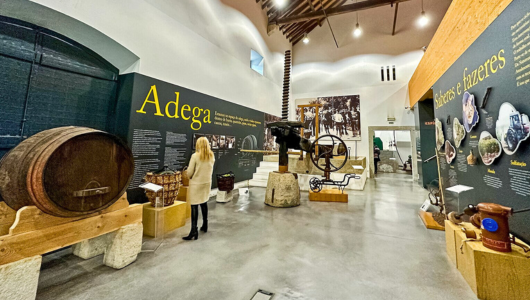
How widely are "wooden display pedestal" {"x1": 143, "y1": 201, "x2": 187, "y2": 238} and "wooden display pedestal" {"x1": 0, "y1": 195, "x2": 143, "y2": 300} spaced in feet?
2.13

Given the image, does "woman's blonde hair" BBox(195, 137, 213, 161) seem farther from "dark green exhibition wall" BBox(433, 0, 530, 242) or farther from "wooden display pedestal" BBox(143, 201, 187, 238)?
"dark green exhibition wall" BBox(433, 0, 530, 242)

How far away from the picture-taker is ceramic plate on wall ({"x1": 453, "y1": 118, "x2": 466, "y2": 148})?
117 inches

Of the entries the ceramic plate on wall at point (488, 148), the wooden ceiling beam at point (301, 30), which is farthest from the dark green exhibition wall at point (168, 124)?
the wooden ceiling beam at point (301, 30)

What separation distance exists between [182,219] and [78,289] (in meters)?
1.52

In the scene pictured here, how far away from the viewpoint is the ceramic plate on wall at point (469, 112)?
2.57 m

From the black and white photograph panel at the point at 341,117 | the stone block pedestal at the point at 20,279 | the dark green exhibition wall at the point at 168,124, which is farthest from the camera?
the black and white photograph panel at the point at 341,117

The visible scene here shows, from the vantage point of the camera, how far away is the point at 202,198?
107 inches

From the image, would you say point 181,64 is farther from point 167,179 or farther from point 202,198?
point 202,198

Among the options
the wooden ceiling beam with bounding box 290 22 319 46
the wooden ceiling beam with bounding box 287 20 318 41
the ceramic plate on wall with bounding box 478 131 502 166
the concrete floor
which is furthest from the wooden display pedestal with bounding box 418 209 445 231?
the wooden ceiling beam with bounding box 290 22 319 46

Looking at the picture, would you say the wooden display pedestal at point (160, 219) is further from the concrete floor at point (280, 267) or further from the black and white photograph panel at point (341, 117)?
the black and white photograph panel at point (341, 117)

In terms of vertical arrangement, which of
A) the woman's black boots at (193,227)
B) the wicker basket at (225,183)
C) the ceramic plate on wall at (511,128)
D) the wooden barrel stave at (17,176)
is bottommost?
the woman's black boots at (193,227)

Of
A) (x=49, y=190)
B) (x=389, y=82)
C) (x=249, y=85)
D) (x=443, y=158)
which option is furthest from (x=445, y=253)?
(x=389, y=82)

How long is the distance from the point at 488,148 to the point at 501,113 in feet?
1.53

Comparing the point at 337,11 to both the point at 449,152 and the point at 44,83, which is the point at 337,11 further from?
the point at 44,83
